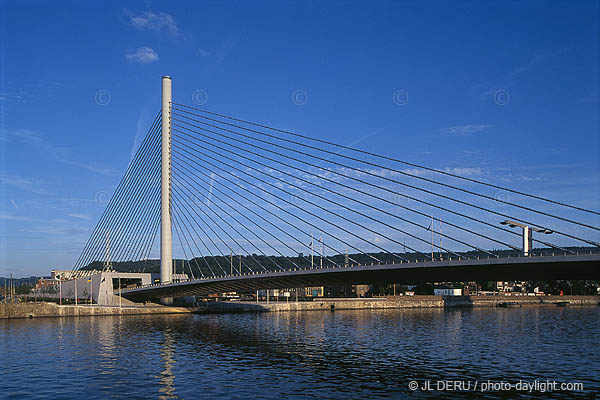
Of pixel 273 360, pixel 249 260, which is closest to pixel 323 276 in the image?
pixel 273 360

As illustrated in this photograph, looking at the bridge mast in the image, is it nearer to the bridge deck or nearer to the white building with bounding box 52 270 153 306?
the bridge deck

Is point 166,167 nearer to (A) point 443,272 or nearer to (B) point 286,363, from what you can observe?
(B) point 286,363

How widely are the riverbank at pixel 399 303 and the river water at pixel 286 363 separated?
158ft

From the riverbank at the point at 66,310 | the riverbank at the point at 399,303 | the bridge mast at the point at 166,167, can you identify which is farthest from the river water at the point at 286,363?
the riverbank at the point at 399,303

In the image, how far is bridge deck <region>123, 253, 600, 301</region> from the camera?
36.1 meters

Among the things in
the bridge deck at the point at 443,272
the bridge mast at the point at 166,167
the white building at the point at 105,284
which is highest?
the bridge mast at the point at 166,167

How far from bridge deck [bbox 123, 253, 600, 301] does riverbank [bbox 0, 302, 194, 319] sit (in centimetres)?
2851

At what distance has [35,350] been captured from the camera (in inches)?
1800

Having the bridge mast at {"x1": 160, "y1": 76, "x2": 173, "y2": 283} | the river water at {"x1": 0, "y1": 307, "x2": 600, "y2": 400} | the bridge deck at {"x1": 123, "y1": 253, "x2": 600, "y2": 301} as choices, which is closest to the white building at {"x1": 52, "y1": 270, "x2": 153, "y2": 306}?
the bridge mast at {"x1": 160, "y1": 76, "x2": 173, "y2": 283}

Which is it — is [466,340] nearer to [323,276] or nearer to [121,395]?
[323,276]

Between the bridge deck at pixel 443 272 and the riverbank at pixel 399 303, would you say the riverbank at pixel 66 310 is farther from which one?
the bridge deck at pixel 443 272

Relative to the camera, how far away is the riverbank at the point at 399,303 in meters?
113

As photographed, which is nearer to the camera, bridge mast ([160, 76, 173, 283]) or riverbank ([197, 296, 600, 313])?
bridge mast ([160, 76, 173, 283])

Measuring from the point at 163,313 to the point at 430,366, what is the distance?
68369mm
